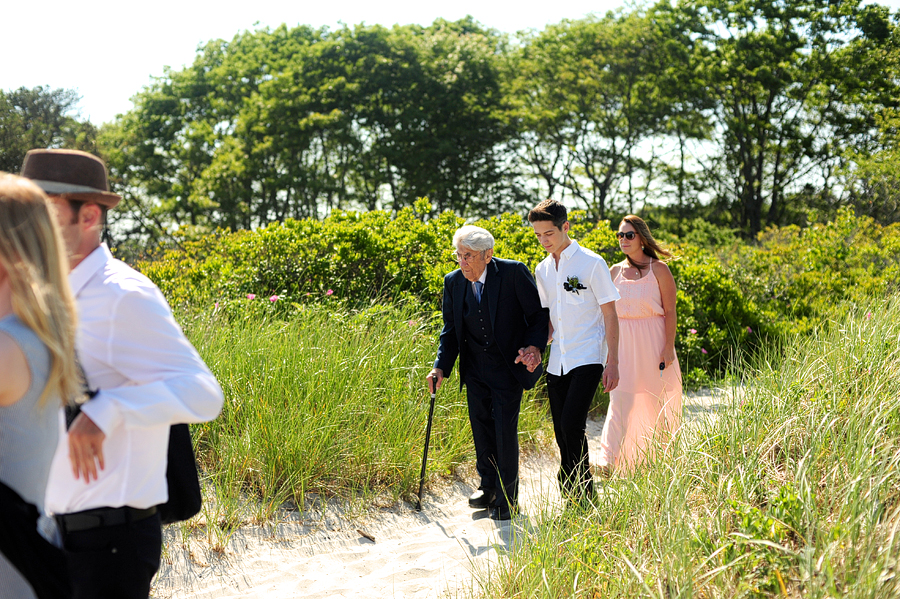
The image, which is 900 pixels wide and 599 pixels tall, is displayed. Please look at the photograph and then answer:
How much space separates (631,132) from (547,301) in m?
26.2

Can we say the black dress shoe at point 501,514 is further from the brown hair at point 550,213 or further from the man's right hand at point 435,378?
the brown hair at point 550,213

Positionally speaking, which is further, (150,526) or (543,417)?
(543,417)

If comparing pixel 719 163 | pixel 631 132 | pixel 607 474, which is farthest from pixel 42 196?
pixel 719 163

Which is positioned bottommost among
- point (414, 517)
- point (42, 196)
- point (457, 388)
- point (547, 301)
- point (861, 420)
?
point (414, 517)

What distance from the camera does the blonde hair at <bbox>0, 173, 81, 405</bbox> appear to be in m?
1.67

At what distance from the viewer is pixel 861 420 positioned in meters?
3.40

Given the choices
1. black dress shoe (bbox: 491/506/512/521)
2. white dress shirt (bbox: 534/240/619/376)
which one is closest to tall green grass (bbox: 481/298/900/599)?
white dress shirt (bbox: 534/240/619/376)

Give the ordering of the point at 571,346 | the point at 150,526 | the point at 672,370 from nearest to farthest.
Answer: the point at 150,526 → the point at 571,346 → the point at 672,370

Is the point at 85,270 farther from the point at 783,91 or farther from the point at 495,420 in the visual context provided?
the point at 783,91

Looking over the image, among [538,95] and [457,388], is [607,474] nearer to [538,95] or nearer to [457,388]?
[457,388]

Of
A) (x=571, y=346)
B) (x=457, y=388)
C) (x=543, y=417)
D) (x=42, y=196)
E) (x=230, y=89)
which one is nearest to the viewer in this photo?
(x=42, y=196)

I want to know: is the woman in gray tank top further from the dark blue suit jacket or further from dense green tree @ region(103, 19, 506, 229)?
dense green tree @ region(103, 19, 506, 229)

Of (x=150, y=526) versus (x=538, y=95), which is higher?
(x=538, y=95)

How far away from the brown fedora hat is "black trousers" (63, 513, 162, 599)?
0.96m
